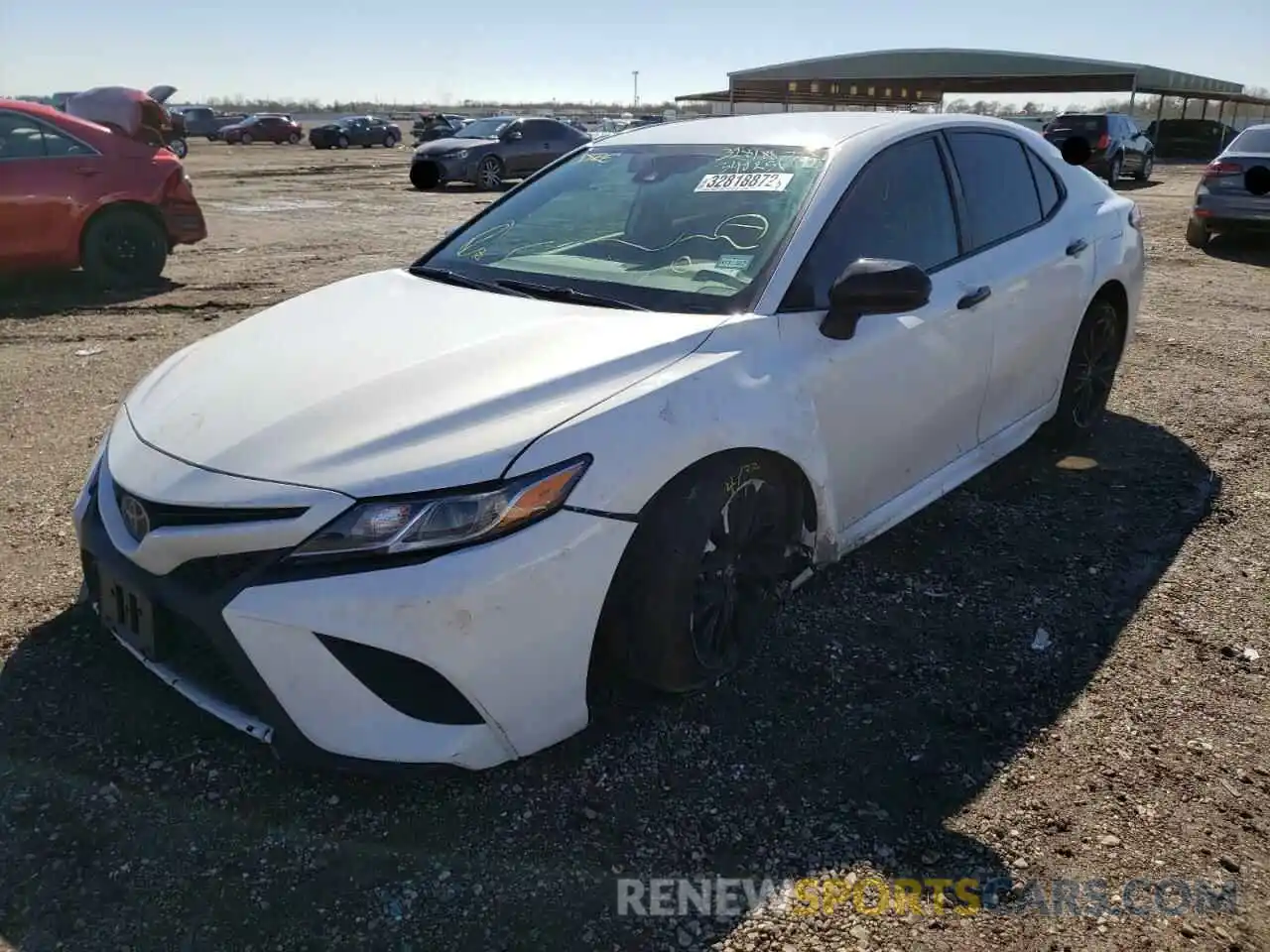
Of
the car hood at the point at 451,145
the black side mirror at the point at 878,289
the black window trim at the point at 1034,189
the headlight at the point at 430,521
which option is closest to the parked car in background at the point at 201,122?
the car hood at the point at 451,145

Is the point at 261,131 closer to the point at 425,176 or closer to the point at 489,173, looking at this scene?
the point at 425,176

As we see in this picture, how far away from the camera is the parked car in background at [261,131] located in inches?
1838

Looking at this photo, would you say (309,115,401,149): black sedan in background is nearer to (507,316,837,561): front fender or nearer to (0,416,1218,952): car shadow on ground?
(0,416,1218,952): car shadow on ground

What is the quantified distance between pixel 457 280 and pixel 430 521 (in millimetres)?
1485

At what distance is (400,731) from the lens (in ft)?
7.21

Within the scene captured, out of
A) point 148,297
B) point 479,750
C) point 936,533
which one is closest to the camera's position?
point 479,750

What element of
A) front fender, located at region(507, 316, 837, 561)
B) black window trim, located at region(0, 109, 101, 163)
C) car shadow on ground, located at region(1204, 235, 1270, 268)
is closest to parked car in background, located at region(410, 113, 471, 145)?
car shadow on ground, located at region(1204, 235, 1270, 268)

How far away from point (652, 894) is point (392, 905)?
56 cm

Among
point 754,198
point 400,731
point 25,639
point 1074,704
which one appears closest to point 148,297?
point 25,639

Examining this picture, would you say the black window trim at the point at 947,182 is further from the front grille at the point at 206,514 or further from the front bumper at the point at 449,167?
the front bumper at the point at 449,167

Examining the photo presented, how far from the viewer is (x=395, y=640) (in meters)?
2.11

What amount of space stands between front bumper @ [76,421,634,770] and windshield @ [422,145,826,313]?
101 centimetres

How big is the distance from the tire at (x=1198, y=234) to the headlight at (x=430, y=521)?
487 inches

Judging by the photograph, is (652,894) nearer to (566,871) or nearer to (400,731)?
(566,871)
